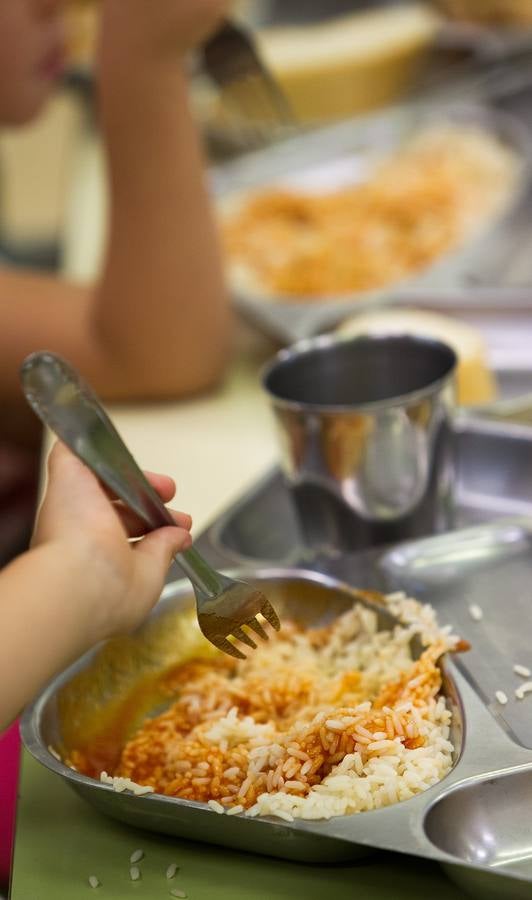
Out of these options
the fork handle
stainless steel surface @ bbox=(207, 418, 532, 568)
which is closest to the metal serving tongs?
the fork handle

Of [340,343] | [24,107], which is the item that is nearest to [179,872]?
[340,343]

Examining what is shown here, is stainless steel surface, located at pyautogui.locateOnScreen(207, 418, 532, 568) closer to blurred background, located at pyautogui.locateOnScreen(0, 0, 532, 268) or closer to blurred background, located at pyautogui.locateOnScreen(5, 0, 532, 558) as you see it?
blurred background, located at pyautogui.locateOnScreen(5, 0, 532, 558)

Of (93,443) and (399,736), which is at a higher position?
(93,443)

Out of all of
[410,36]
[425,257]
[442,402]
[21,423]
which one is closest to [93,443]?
[442,402]

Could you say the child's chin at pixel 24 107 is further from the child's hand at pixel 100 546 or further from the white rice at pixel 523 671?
the white rice at pixel 523 671

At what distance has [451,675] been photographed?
887 mm

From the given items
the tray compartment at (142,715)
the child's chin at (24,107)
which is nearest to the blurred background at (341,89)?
the child's chin at (24,107)

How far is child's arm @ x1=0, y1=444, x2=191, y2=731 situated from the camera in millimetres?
743

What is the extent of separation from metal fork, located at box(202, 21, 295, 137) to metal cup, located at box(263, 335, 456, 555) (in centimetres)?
67

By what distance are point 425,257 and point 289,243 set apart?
0.23 metres

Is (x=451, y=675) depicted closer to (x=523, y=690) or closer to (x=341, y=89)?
(x=523, y=690)

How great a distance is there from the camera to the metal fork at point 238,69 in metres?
1.69

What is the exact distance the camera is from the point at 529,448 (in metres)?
1.26

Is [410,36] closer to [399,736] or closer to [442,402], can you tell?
[442,402]
